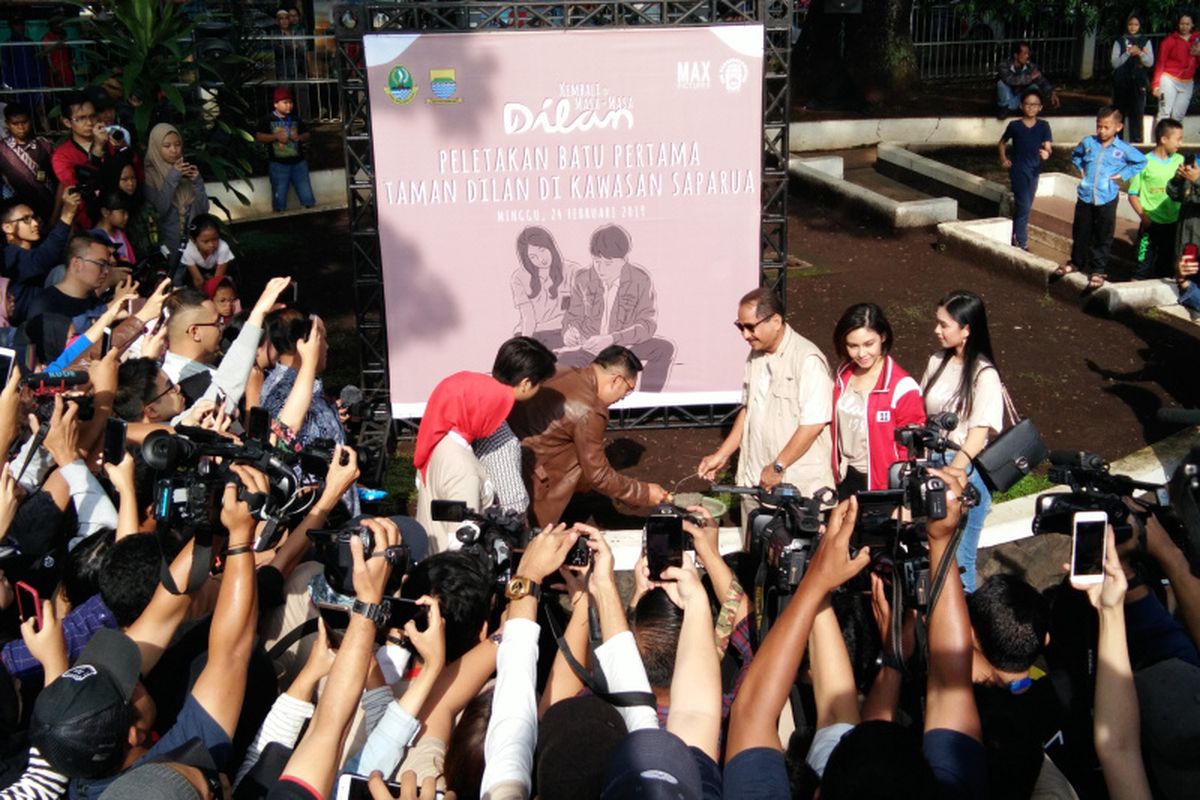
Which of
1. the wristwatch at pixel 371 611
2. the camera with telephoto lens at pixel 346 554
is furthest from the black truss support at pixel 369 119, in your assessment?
the wristwatch at pixel 371 611

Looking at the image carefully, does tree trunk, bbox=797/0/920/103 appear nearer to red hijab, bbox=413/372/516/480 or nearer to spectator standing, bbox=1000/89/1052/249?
spectator standing, bbox=1000/89/1052/249

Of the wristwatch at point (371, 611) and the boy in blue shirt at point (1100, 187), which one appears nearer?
the wristwatch at point (371, 611)

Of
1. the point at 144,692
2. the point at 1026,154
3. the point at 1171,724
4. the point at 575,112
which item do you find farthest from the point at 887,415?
the point at 1026,154

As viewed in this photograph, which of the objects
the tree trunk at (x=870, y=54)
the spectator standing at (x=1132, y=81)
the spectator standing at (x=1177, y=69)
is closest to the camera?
the spectator standing at (x=1132, y=81)

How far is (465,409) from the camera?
5.18 metres

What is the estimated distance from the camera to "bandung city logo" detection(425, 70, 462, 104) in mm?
7750

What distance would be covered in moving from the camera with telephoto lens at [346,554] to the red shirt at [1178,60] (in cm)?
1565

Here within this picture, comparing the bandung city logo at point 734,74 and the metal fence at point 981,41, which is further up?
the bandung city logo at point 734,74

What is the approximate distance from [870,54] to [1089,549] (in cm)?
1686

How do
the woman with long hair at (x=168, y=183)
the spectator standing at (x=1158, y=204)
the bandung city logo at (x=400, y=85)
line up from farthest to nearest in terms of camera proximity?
1. the spectator standing at (x=1158, y=204)
2. the woman with long hair at (x=168, y=183)
3. the bandung city logo at (x=400, y=85)

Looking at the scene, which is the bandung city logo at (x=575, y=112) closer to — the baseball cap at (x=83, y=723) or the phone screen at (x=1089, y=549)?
the phone screen at (x=1089, y=549)

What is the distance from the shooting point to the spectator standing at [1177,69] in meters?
16.5

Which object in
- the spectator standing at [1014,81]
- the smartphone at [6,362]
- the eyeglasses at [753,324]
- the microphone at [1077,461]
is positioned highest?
the smartphone at [6,362]

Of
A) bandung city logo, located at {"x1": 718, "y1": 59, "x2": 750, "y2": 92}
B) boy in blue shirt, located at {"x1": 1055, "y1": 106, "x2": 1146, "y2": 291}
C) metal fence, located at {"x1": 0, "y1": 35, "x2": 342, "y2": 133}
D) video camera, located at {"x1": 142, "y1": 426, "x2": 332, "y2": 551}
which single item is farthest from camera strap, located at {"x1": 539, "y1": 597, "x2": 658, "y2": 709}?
boy in blue shirt, located at {"x1": 1055, "y1": 106, "x2": 1146, "y2": 291}
